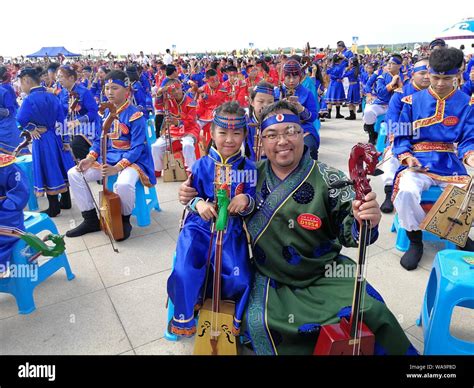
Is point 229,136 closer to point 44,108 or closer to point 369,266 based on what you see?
point 369,266

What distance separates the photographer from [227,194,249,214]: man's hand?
6.57 feet

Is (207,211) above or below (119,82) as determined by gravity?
below

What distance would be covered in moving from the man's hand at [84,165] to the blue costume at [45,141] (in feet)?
2.58

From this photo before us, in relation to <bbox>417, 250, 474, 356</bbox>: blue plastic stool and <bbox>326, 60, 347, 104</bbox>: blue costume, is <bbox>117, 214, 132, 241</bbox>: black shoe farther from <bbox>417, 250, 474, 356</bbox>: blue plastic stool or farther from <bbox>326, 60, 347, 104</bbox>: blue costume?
<bbox>326, 60, 347, 104</bbox>: blue costume

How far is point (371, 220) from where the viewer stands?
1604 mm

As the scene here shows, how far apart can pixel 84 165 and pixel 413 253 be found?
10.9ft

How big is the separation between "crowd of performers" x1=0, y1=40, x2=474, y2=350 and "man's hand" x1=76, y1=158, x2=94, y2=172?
0.01m

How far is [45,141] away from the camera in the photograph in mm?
4355

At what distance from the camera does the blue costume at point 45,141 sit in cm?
421

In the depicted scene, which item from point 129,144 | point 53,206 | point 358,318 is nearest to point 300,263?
point 358,318

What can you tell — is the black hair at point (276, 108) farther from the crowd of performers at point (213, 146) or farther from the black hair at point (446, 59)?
the black hair at point (446, 59)

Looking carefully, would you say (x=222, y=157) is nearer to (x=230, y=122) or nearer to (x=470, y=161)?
(x=230, y=122)

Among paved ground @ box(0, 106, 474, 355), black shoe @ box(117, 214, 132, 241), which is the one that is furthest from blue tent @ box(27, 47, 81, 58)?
paved ground @ box(0, 106, 474, 355)
